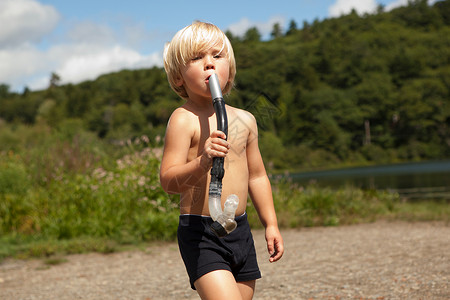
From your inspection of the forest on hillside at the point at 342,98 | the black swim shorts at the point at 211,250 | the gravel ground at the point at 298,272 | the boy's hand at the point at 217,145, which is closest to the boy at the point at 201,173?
the black swim shorts at the point at 211,250

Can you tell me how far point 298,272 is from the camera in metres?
4.85

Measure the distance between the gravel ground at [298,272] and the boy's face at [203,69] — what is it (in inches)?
95.2

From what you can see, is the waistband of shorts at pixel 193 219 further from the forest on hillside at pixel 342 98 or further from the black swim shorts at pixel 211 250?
the forest on hillside at pixel 342 98

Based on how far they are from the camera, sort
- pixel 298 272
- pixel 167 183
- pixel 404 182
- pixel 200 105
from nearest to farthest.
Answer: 1. pixel 167 183
2. pixel 200 105
3. pixel 298 272
4. pixel 404 182

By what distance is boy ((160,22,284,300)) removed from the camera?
1904 mm

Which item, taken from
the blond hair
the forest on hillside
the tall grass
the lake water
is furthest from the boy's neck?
the forest on hillside

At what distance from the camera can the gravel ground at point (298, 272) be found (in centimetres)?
405

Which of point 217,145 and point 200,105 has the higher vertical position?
point 200,105

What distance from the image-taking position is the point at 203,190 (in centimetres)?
200

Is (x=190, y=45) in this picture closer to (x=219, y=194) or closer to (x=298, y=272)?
(x=219, y=194)

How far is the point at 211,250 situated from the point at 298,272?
3120 mm

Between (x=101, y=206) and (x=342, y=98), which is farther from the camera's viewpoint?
(x=342, y=98)

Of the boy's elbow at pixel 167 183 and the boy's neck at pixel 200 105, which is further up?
the boy's neck at pixel 200 105

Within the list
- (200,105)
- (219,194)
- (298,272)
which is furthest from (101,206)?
(219,194)
